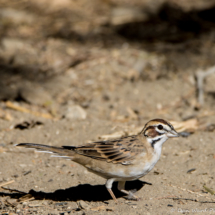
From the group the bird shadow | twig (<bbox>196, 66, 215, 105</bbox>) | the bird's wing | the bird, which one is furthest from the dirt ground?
the bird's wing

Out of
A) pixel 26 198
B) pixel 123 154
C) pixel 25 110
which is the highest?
pixel 25 110

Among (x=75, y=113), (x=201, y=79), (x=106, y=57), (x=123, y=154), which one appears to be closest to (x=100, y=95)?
(x=75, y=113)

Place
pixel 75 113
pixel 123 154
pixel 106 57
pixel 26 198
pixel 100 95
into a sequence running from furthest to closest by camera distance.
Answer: pixel 106 57 < pixel 100 95 < pixel 75 113 < pixel 26 198 < pixel 123 154

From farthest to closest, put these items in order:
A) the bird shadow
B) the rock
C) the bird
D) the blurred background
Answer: the blurred background < the rock < the bird shadow < the bird

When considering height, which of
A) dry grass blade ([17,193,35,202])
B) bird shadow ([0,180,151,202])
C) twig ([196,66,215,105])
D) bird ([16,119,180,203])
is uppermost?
twig ([196,66,215,105])

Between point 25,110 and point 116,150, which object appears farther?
point 25,110

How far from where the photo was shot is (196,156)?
6820 mm

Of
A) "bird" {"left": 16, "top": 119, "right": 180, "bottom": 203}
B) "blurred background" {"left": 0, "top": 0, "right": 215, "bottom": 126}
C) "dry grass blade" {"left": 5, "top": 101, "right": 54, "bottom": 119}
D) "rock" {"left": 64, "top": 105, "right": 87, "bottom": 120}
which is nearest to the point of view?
"bird" {"left": 16, "top": 119, "right": 180, "bottom": 203}

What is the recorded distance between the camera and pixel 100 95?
32.8ft

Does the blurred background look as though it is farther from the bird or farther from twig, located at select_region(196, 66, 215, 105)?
the bird

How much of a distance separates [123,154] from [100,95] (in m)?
4.55

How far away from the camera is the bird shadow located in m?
5.85

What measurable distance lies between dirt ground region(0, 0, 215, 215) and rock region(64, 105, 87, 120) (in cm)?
2

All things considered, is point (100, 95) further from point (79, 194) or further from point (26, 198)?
point (26, 198)
